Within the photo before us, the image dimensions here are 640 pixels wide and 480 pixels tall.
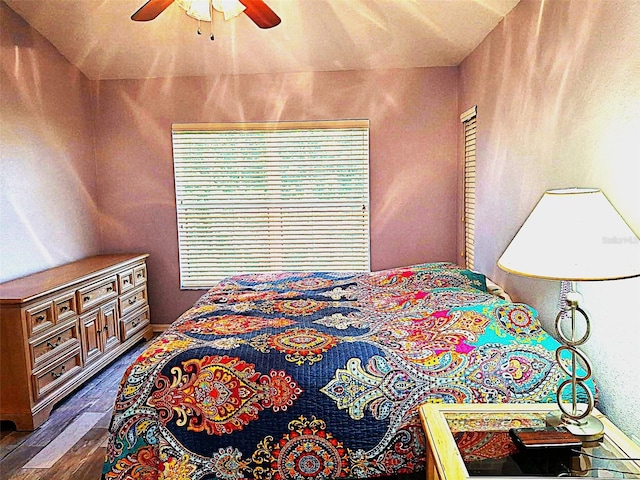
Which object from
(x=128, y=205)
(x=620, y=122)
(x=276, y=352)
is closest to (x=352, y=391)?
(x=276, y=352)

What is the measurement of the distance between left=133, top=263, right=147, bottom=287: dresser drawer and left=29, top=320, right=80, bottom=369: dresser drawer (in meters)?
A: 0.97

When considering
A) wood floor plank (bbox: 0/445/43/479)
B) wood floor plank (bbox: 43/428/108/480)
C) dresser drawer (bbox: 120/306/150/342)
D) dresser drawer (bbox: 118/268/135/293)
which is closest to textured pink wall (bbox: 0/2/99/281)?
dresser drawer (bbox: 118/268/135/293)

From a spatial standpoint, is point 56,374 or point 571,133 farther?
point 56,374

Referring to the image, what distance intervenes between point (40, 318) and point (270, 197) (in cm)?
215

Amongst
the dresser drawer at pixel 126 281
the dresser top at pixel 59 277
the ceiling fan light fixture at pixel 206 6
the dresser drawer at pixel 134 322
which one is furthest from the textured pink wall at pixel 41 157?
the ceiling fan light fixture at pixel 206 6

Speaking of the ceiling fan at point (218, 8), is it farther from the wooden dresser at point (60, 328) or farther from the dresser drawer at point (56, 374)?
the dresser drawer at point (56, 374)

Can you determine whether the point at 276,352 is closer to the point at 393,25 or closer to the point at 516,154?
the point at 516,154

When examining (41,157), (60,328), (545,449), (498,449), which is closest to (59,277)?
(60,328)

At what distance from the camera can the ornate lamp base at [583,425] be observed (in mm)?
1506

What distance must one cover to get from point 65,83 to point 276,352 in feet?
10.8

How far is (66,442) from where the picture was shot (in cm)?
276

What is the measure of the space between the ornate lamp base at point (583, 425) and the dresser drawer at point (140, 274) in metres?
3.54

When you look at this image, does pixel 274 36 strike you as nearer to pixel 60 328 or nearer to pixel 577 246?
pixel 60 328

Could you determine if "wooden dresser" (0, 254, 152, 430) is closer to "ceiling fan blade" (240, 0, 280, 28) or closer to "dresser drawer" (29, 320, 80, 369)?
"dresser drawer" (29, 320, 80, 369)
